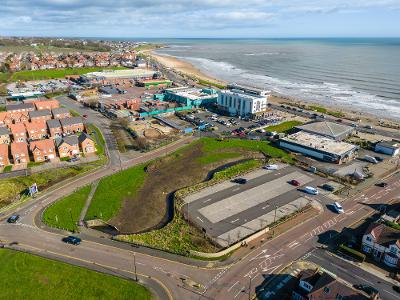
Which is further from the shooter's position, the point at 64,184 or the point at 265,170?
the point at 265,170

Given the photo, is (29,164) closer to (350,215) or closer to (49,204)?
(49,204)

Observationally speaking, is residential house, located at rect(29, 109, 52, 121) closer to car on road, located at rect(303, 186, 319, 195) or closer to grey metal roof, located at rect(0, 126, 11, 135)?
grey metal roof, located at rect(0, 126, 11, 135)

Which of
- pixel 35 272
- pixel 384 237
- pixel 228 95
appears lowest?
pixel 35 272

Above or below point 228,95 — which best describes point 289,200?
below

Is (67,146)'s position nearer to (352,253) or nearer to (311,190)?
(311,190)

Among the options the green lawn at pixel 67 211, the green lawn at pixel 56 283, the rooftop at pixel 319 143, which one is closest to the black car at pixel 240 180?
the rooftop at pixel 319 143

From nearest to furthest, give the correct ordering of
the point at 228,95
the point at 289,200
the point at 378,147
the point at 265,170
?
the point at 289,200
the point at 265,170
the point at 378,147
the point at 228,95

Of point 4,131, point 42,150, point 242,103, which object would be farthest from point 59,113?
point 242,103

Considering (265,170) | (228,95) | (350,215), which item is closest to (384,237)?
(350,215)
